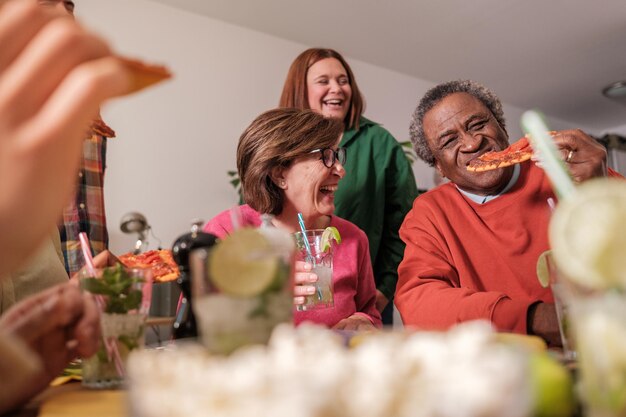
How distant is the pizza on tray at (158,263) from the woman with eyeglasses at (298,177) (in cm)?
39

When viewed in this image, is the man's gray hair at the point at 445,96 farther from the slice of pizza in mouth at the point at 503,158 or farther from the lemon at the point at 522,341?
the lemon at the point at 522,341

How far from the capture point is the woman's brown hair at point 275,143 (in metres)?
2.00

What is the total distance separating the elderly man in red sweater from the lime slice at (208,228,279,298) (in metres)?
0.78

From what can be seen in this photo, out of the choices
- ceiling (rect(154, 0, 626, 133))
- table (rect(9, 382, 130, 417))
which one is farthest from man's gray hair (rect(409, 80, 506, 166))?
ceiling (rect(154, 0, 626, 133))

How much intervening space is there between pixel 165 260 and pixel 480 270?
93cm

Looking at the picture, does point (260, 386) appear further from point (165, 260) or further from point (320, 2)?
point (320, 2)

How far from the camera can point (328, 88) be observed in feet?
8.52

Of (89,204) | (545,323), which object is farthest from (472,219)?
(89,204)

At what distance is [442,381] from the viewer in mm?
399

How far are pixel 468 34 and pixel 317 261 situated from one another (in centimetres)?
380

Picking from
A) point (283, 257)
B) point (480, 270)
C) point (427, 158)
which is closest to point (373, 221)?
point (427, 158)

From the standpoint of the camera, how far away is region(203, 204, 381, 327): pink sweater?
5.92 feet

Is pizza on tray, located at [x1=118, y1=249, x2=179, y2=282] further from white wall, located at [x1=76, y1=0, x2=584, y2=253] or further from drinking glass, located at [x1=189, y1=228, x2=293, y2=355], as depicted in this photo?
white wall, located at [x1=76, y1=0, x2=584, y2=253]

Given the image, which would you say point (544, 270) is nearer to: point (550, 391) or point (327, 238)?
point (550, 391)
